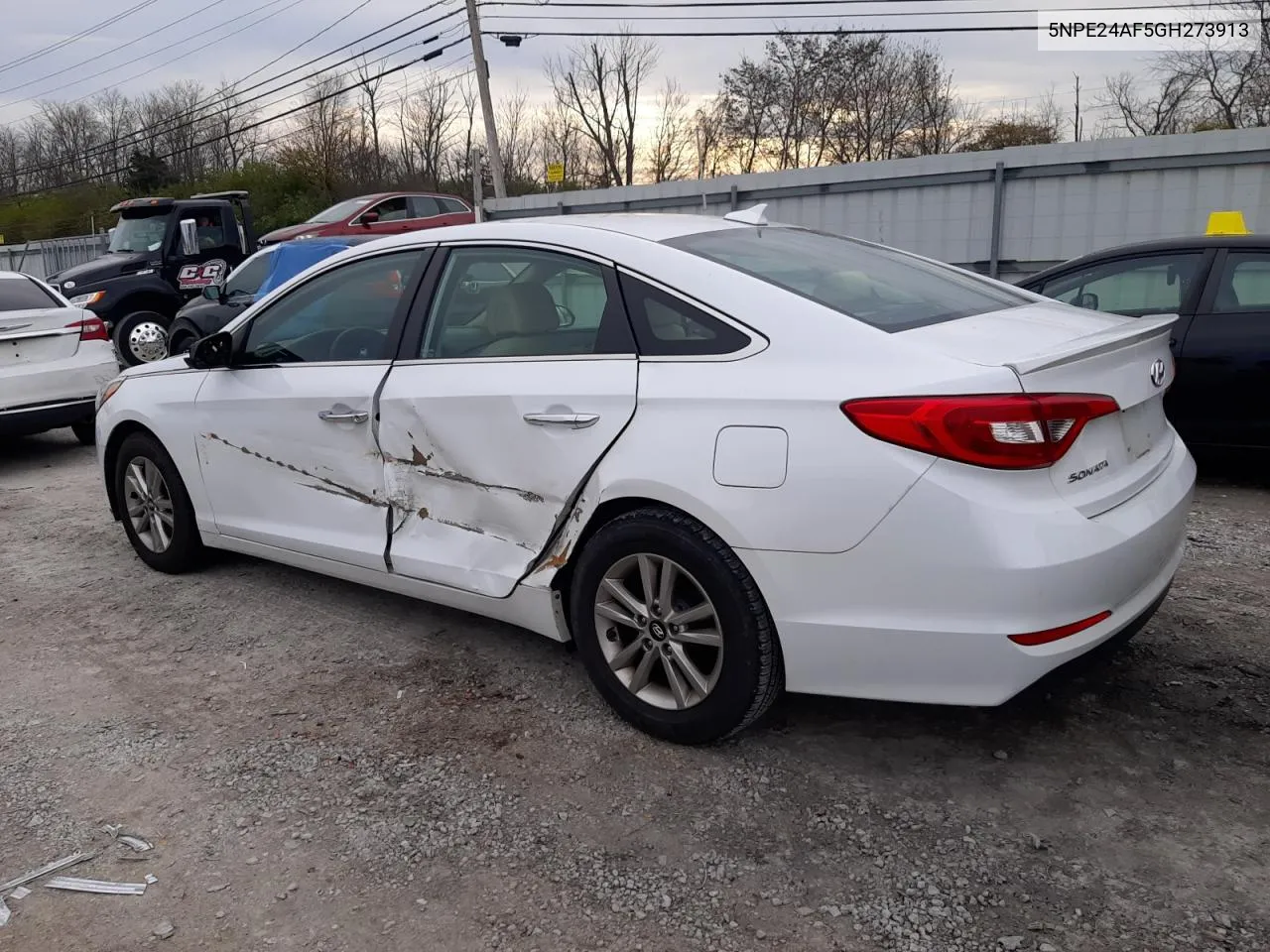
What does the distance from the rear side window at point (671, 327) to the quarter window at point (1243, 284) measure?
4037 mm

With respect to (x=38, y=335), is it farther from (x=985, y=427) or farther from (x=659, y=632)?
(x=985, y=427)

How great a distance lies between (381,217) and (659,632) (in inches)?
618

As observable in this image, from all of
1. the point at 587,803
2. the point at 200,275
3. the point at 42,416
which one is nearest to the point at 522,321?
the point at 587,803

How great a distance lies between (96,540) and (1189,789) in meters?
5.44

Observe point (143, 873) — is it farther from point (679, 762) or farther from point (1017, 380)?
point (1017, 380)

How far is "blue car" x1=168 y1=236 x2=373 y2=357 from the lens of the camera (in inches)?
428

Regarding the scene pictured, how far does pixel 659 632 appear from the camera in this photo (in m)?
3.03

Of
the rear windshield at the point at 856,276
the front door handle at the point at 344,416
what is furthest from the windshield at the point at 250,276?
the rear windshield at the point at 856,276

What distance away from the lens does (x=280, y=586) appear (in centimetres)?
479

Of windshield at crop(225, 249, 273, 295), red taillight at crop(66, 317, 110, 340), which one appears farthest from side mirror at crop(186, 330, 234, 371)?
windshield at crop(225, 249, 273, 295)

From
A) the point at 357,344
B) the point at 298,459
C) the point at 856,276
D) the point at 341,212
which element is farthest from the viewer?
the point at 341,212

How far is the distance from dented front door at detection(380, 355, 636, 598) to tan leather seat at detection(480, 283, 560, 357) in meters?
0.07

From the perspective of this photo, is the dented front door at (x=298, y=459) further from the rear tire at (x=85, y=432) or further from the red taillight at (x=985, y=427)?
the rear tire at (x=85, y=432)

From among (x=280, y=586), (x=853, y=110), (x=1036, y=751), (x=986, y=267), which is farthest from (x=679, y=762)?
A: (x=853, y=110)
